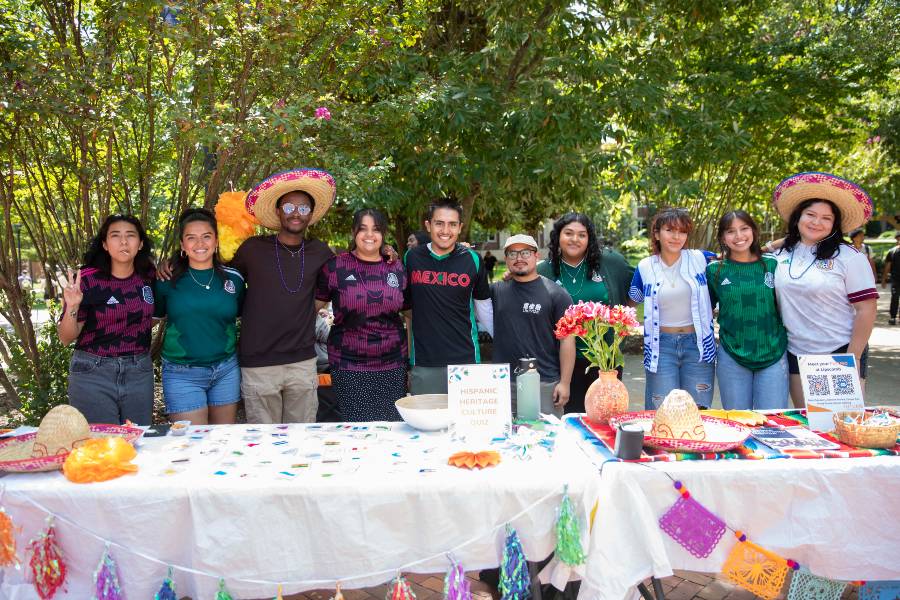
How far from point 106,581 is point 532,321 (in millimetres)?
2302

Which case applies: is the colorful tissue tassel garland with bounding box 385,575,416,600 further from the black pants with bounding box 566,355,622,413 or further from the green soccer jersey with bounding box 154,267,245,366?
the black pants with bounding box 566,355,622,413

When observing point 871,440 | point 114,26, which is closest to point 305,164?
point 114,26

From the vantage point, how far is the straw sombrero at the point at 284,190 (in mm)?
3586

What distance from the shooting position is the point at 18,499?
2260mm

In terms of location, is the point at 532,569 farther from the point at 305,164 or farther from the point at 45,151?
the point at 45,151

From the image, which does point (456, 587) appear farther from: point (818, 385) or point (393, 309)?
point (818, 385)

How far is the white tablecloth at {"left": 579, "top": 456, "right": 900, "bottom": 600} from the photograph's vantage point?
2301mm

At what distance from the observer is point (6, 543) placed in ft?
7.13

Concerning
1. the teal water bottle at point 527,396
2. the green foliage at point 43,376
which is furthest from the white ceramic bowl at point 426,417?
the green foliage at point 43,376

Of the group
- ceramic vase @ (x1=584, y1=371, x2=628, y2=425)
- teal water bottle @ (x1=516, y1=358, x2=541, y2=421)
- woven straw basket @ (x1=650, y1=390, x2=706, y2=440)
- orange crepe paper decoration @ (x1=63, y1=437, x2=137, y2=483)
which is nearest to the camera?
orange crepe paper decoration @ (x1=63, y1=437, x2=137, y2=483)

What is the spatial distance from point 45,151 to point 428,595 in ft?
13.9

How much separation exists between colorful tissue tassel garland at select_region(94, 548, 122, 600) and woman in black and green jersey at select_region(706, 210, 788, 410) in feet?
9.83

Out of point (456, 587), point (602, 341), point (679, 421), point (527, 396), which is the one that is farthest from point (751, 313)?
point (456, 587)

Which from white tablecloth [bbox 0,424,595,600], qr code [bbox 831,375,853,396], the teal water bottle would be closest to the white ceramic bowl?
the teal water bottle
